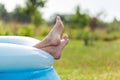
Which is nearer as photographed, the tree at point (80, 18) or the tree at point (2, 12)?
the tree at point (2, 12)

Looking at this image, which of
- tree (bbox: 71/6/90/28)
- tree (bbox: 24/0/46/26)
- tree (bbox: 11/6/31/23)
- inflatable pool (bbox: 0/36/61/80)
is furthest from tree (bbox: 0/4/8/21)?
inflatable pool (bbox: 0/36/61/80)

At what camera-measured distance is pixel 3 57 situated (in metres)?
3.06

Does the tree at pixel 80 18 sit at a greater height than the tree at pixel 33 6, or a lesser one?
lesser

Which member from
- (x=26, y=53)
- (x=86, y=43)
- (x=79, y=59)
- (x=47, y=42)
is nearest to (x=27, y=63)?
(x=26, y=53)

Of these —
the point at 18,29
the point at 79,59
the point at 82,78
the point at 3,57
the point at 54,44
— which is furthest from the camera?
the point at 18,29

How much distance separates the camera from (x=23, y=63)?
3121 millimetres

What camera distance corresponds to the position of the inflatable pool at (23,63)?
307cm

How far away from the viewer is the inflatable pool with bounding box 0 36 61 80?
3072 millimetres

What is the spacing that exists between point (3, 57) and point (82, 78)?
8.75 ft

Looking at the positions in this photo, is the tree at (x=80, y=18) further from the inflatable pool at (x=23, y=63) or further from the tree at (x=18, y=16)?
the inflatable pool at (x=23, y=63)

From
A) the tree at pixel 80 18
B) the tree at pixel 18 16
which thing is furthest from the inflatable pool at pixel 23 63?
the tree at pixel 18 16

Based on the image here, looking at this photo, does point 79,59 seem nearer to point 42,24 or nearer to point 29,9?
point 29,9

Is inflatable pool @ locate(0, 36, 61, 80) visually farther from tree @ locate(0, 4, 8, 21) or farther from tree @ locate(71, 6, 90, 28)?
tree @ locate(71, 6, 90, 28)

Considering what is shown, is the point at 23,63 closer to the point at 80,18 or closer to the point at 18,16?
the point at 80,18
